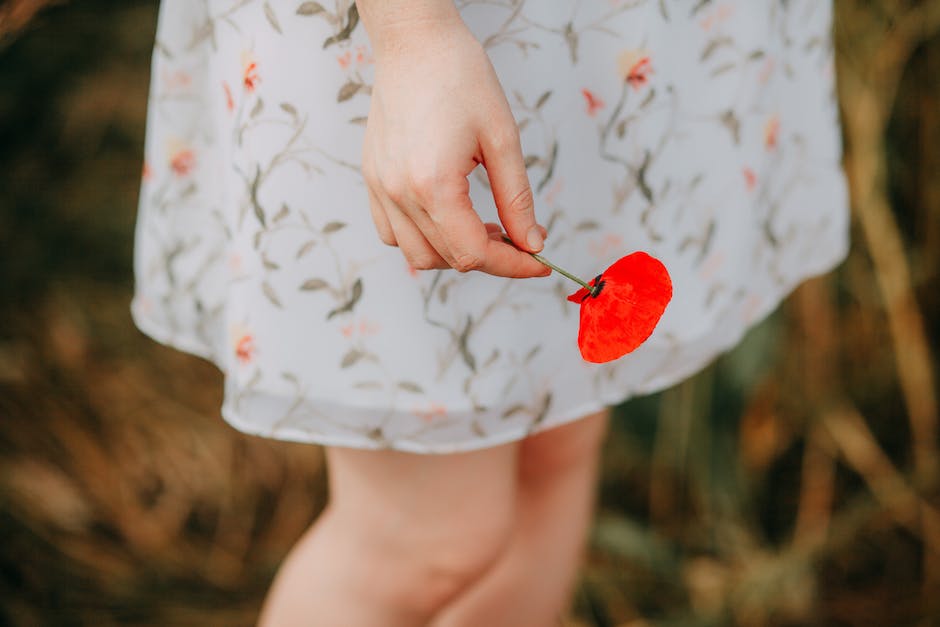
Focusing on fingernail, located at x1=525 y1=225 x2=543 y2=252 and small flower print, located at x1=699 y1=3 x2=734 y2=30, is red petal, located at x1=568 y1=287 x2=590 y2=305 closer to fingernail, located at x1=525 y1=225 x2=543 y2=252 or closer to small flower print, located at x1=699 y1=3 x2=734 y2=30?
fingernail, located at x1=525 y1=225 x2=543 y2=252

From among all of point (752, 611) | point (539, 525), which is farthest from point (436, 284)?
point (752, 611)

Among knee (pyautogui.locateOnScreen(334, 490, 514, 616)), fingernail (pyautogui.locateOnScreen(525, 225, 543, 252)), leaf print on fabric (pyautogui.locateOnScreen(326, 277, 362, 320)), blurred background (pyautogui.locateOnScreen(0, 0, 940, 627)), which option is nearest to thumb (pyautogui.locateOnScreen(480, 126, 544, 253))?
fingernail (pyautogui.locateOnScreen(525, 225, 543, 252))

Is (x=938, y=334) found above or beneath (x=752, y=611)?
above

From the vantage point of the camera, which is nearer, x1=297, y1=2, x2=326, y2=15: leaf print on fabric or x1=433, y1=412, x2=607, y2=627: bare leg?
x1=297, y1=2, x2=326, y2=15: leaf print on fabric

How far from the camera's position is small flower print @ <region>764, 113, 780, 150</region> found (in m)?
0.63

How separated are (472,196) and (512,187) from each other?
11cm

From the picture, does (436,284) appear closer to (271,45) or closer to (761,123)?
(271,45)

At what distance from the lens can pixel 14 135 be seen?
49.8 inches

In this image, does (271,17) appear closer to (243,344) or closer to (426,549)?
(243,344)

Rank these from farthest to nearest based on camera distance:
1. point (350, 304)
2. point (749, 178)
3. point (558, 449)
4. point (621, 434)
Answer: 1. point (621, 434)
2. point (558, 449)
3. point (749, 178)
4. point (350, 304)

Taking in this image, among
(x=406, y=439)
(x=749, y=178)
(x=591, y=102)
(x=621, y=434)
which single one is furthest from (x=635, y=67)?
(x=621, y=434)

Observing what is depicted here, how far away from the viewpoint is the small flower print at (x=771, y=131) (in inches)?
24.6

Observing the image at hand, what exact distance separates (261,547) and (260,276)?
0.82 meters

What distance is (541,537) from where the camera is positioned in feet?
2.47
